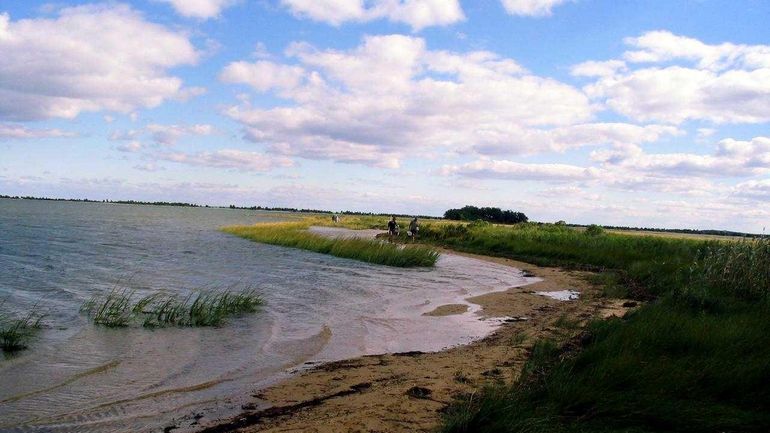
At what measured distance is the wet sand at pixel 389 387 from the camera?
18.6ft

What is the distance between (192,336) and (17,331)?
3.42m

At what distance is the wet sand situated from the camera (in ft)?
18.6

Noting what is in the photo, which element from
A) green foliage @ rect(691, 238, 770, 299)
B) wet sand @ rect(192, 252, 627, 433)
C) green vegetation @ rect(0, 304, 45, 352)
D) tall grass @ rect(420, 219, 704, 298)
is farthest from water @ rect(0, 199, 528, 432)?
green foliage @ rect(691, 238, 770, 299)

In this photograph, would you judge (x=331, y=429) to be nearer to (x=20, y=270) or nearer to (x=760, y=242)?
(x=760, y=242)

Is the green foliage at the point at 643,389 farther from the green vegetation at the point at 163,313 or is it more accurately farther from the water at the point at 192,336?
the green vegetation at the point at 163,313

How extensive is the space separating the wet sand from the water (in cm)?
64

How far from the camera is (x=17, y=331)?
1033cm

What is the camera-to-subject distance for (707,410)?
203 inches

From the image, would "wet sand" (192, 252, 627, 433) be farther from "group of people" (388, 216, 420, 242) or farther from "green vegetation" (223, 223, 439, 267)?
"group of people" (388, 216, 420, 242)

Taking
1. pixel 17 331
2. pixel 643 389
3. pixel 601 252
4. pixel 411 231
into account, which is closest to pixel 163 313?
pixel 17 331

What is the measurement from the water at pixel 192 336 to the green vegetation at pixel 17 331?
252mm

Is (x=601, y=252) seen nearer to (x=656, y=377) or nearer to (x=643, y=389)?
(x=656, y=377)

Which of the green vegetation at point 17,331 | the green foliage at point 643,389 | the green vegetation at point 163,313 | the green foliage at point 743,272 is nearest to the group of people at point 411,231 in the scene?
the green vegetation at point 163,313

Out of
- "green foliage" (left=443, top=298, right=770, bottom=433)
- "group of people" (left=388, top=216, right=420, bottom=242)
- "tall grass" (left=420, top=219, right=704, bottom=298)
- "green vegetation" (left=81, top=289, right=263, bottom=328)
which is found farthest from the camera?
Answer: "group of people" (left=388, top=216, right=420, bottom=242)
